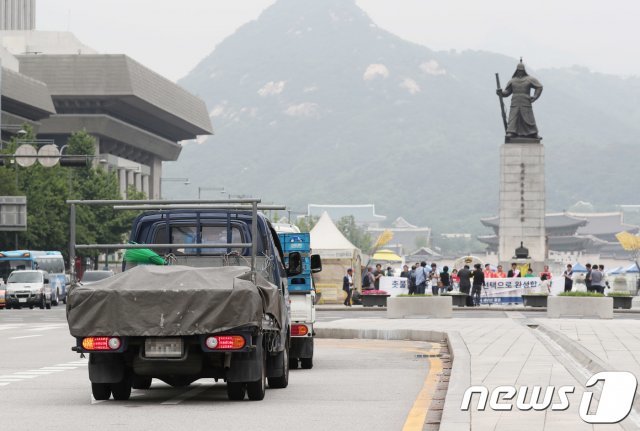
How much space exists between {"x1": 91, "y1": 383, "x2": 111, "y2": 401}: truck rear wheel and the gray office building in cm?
17850

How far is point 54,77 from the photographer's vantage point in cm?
14000

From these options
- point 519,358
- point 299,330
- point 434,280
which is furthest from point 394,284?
point 519,358

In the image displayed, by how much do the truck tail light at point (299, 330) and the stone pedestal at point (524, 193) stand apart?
55.5m

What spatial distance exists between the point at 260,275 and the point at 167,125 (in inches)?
5869

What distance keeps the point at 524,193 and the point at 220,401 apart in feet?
205

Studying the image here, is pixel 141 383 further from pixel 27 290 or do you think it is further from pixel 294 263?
pixel 27 290

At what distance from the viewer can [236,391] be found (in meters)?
16.9

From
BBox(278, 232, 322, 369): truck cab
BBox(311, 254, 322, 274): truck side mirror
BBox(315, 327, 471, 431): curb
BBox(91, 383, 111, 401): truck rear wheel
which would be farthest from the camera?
BBox(278, 232, 322, 369): truck cab

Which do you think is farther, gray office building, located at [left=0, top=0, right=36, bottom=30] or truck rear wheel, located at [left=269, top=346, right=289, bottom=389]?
gray office building, located at [left=0, top=0, right=36, bottom=30]

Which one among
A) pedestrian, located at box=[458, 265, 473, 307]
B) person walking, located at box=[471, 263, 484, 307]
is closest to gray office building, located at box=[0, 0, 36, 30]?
person walking, located at box=[471, 263, 484, 307]

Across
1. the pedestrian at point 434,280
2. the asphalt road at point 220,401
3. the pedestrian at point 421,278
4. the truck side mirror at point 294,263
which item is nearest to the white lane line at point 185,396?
the asphalt road at point 220,401

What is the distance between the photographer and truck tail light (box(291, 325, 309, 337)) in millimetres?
22688

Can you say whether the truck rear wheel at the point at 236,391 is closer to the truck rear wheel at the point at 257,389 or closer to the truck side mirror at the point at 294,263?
the truck rear wheel at the point at 257,389

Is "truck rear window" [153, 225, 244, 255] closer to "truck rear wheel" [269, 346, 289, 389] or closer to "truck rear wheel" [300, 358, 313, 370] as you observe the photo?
"truck rear wheel" [269, 346, 289, 389]
